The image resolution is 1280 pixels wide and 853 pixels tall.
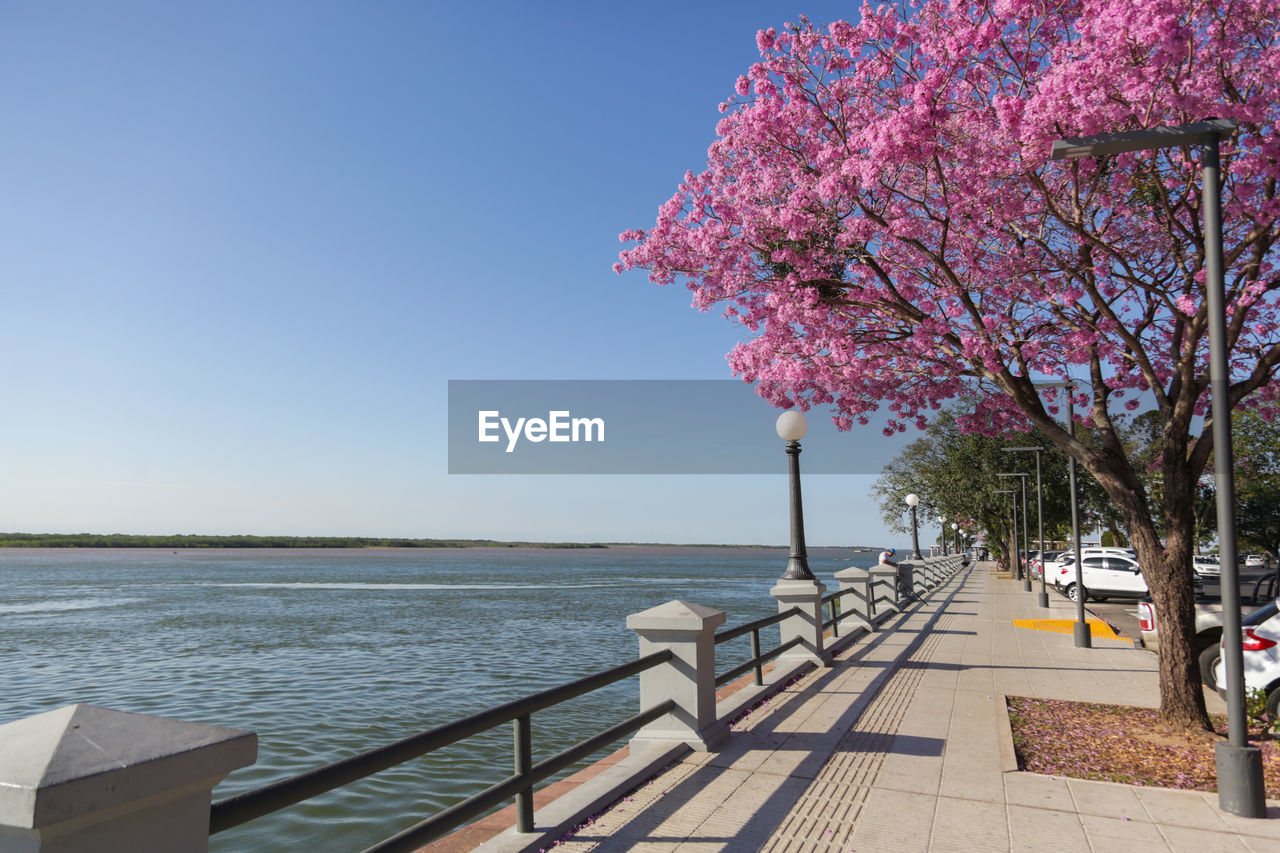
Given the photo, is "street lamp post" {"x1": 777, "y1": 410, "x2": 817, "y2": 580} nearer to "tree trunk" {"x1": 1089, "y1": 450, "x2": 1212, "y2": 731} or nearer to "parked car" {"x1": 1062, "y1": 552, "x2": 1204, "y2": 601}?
"tree trunk" {"x1": 1089, "y1": 450, "x2": 1212, "y2": 731}

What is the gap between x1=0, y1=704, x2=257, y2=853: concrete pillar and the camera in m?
2.13

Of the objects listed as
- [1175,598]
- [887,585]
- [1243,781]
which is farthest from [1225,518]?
[887,585]

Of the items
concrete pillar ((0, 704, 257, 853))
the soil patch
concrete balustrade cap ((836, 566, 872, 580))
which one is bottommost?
the soil patch

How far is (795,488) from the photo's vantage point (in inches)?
493

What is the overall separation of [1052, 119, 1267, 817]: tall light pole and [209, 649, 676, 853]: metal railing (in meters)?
4.10

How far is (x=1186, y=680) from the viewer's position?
7.86 meters

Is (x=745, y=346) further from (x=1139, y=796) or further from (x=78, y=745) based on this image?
(x=78, y=745)

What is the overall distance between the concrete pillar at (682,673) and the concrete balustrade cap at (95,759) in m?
4.60

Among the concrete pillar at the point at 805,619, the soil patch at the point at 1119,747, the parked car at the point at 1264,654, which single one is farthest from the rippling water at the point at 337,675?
the parked car at the point at 1264,654

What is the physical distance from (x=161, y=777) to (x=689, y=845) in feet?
11.2

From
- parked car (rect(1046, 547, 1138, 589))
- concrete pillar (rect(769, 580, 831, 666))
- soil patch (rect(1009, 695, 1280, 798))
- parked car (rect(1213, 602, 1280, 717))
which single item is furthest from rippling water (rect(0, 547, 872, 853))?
parked car (rect(1046, 547, 1138, 589))

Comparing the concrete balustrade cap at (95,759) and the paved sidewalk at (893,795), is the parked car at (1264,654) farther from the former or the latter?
the concrete balustrade cap at (95,759)

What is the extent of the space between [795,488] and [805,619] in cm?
194

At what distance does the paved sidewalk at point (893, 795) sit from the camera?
5117mm
